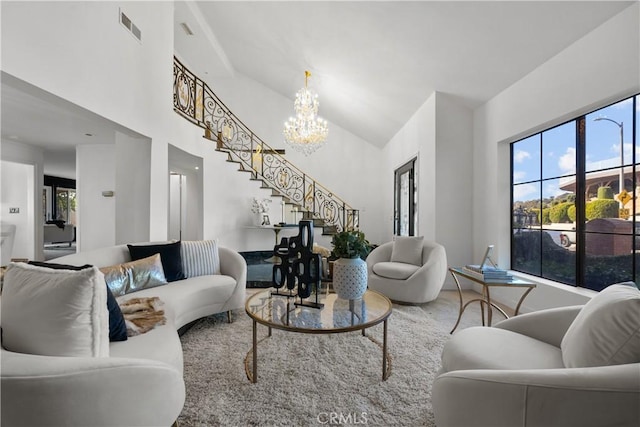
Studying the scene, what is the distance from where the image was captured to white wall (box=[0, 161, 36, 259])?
566cm

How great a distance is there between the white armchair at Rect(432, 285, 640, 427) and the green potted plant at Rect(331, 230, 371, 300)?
0.81 metres

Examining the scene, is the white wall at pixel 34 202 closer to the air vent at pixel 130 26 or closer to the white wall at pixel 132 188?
the white wall at pixel 132 188

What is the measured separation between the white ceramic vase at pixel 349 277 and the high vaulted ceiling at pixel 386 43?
2.69 meters

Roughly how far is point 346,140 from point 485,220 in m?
4.95

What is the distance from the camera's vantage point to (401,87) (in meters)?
4.63

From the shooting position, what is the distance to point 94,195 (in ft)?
19.1

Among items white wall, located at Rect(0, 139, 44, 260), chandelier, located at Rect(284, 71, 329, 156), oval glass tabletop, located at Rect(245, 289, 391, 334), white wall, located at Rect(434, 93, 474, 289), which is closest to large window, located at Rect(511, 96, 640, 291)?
white wall, located at Rect(434, 93, 474, 289)

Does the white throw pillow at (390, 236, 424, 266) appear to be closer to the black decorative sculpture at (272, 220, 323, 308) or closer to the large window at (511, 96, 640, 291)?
the large window at (511, 96, 640, 291)

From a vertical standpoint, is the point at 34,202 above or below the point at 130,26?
below

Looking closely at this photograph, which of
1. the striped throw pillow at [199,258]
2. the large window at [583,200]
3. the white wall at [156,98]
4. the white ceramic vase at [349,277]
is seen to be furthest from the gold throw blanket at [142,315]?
the large window at [583,200]

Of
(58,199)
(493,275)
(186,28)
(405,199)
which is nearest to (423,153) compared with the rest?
(405,199)

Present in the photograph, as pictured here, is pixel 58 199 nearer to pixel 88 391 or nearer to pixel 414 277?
pixel 414 277

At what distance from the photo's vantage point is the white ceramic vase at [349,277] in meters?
2.22

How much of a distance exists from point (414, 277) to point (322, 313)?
1783 mm
